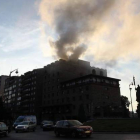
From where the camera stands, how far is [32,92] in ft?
339

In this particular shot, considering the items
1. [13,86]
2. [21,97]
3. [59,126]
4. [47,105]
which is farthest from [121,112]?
[13,86]

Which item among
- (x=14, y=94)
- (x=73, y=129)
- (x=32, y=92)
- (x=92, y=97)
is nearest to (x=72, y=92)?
(x=92, y=97)

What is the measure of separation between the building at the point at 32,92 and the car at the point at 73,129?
7766 centimetres

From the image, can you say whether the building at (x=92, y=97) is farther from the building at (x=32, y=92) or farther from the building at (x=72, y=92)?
the building at (x=32, y=92)

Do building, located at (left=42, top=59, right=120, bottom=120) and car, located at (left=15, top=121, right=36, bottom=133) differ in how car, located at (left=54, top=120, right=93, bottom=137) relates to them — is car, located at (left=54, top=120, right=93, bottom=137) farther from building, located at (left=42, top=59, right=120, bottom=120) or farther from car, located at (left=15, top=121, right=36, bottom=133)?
building, located at (left=42, top=59, right=120, bottom=120)

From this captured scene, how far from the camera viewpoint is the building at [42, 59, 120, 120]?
226 feet

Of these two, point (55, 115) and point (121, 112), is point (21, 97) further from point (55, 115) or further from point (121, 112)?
point (121, 112)

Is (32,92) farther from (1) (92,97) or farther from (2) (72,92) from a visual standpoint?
(1) (92,97)

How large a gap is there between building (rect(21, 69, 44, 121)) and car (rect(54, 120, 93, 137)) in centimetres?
7766

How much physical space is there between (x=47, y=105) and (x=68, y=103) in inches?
576

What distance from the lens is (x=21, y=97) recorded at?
370 ft

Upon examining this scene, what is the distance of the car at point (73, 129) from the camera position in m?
17.4

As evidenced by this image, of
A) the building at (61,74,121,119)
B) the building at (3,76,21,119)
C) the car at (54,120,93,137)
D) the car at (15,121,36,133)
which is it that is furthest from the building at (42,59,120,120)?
the car at (54,120,93,137)

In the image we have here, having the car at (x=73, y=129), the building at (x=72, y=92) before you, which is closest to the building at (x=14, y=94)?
the building at (x=72, y=92)
